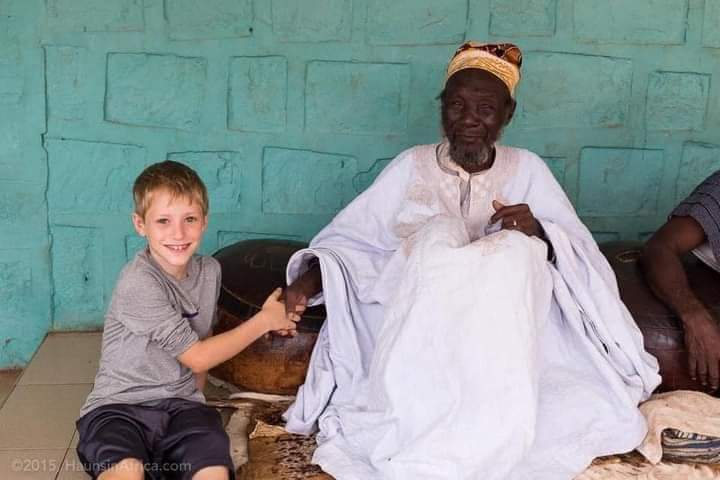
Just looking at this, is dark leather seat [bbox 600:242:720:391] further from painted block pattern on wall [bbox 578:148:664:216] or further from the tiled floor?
the tiled floor

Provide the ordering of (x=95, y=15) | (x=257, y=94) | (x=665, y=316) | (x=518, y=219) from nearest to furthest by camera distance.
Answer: (x=518, y=219) → (x=665, y=316) → (x=95, y=15) → (x=257, y=94)

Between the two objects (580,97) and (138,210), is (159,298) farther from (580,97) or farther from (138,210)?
(580,97)

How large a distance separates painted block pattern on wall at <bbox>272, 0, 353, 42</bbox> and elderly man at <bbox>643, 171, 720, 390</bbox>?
1.51 metres

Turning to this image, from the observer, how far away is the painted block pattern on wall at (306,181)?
366cm

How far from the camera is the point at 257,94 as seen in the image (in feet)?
11.8

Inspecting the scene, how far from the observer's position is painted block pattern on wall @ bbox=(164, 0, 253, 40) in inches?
137

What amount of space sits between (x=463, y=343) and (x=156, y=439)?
93 centimetres

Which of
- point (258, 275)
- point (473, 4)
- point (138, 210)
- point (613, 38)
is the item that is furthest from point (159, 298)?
point (613, 38)

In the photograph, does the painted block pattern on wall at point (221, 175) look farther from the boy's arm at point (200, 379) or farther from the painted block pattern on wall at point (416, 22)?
the boy's arm at point (200, 379)

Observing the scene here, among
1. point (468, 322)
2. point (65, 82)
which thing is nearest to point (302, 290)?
point (468, 322)

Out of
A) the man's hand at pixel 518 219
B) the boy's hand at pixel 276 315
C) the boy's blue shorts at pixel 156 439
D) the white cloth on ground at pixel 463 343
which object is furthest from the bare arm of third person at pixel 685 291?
the boy's blue shorts at pixel 156 439

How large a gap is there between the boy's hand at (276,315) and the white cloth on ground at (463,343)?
0.43ft

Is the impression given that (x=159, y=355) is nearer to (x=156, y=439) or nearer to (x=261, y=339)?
(x=156, y=439)

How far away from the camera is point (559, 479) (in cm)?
250
